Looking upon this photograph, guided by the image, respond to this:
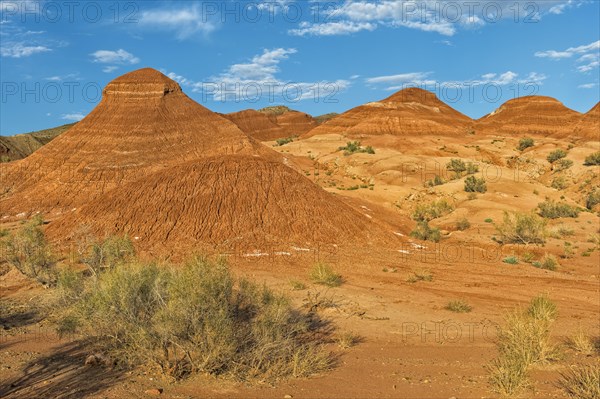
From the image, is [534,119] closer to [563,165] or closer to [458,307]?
[563,165]

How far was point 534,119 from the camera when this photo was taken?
2899 inches

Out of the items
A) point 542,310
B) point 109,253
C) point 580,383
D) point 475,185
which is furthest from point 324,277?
point 475,185

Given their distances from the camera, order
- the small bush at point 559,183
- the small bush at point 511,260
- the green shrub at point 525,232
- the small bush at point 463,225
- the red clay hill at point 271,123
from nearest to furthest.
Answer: the small bush at point 511,260 → the green shrub at point 525,232 → the small bush at point 463,225 → the small bush at point 559,183 → the red clay hill at point 271,123

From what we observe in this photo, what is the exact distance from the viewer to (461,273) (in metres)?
16.2

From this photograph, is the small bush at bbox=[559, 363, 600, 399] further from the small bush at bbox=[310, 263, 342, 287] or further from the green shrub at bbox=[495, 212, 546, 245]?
the green shrub at bbox=[495, 212, 546, 245]

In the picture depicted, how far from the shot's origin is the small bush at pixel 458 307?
37.9 feet

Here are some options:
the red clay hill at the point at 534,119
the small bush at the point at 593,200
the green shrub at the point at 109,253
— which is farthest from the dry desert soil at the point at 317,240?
the red clay hill at the point at 534,119

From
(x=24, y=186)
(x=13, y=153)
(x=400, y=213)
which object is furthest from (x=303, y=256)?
(x=13, y=153)

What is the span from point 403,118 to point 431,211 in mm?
42158

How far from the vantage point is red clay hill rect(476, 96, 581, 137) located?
71.0 m

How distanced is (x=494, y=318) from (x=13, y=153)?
73203 millimetres

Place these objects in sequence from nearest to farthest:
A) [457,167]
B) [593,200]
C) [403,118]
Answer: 1. [593,200]
2. [457,167]
3. [403,118]

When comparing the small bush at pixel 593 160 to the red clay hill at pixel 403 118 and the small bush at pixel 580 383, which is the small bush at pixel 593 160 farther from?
the small bush at pixel 580 383

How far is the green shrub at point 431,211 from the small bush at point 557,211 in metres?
5.42
